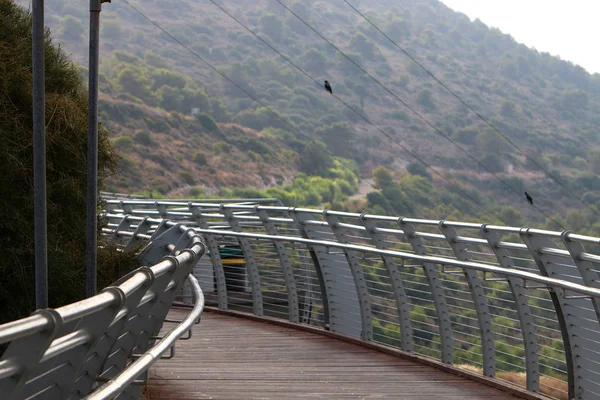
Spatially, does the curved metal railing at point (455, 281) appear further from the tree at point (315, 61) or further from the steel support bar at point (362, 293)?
the tree at point (315, 61)

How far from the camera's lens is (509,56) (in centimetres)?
15200

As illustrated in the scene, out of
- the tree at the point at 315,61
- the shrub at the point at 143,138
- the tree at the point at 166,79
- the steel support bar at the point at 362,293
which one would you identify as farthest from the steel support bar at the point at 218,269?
the tree at the point at 315,61

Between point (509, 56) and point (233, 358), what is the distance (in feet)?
491

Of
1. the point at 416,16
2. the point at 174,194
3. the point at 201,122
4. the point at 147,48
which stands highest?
Result: the point at 416,16

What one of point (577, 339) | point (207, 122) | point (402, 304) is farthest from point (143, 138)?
point (577, 339)

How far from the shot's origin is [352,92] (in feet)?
461

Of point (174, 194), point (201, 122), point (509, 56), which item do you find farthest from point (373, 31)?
point (174, 194)

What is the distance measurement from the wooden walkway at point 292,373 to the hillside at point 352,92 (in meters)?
78.8

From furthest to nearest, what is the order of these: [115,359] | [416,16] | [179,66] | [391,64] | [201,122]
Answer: [416,16] < [391,64] < [179,66] < [201,122] < [115,359]

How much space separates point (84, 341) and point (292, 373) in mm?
5109

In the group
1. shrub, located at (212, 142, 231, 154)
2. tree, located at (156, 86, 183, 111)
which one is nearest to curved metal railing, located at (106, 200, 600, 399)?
shrub, located at (212, 142, 231, 154)

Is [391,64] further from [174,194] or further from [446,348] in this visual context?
[446,348]

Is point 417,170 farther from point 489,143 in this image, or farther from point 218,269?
point 218,269

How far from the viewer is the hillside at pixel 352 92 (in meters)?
107
